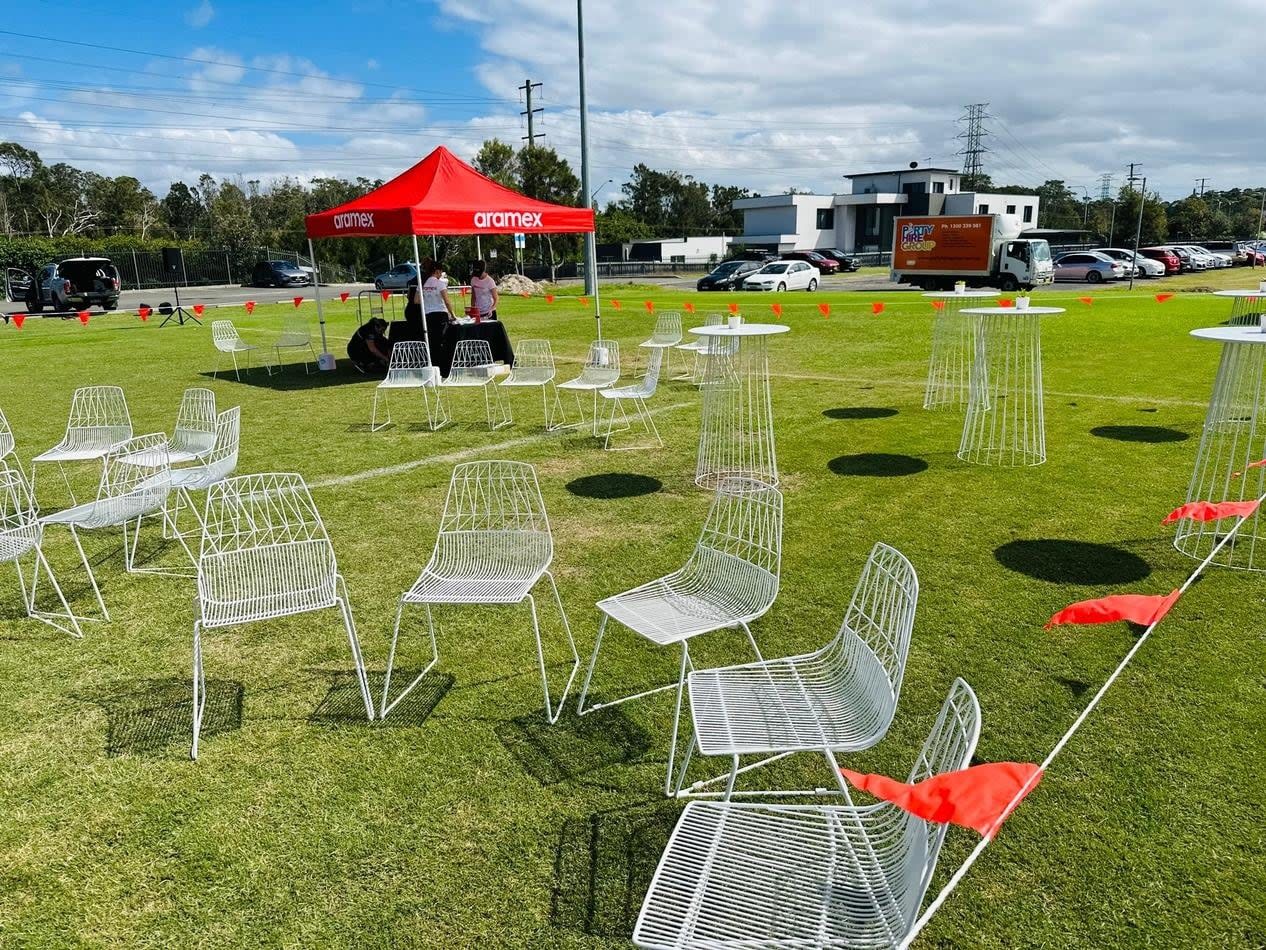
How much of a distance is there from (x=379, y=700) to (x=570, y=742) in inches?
40.3

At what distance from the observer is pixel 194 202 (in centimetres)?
7712

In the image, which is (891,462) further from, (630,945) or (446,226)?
(446,226)

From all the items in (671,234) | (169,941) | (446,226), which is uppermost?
(671,234)

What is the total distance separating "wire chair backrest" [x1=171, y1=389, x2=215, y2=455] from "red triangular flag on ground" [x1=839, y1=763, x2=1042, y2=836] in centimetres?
588

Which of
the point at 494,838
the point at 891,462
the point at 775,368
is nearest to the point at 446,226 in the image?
the point at 775,368

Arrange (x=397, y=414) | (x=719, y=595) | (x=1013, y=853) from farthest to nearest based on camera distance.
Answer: (x=397, y=414) → (x=719, y=595) → (x=1013, y=853)

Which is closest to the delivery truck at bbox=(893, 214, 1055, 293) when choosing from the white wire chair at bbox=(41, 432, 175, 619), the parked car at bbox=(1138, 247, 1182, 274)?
the parked car at bbox=(1138, 247, 1182, 274)

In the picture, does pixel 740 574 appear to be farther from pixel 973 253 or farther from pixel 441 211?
pixel 973 253

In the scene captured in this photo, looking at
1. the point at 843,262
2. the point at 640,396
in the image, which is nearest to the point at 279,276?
the point at 843,262

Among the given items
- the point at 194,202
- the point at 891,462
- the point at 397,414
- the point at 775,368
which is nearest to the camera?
the point at 891,462

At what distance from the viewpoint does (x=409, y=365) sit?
11.1 meters

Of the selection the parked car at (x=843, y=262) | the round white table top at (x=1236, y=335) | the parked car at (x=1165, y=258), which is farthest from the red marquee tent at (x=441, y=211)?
the parked car at (x=843, y=262)

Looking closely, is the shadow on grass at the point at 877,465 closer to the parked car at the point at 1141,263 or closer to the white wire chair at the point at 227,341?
the white wire chair at the point at 227,341

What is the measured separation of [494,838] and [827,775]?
1358 mm
